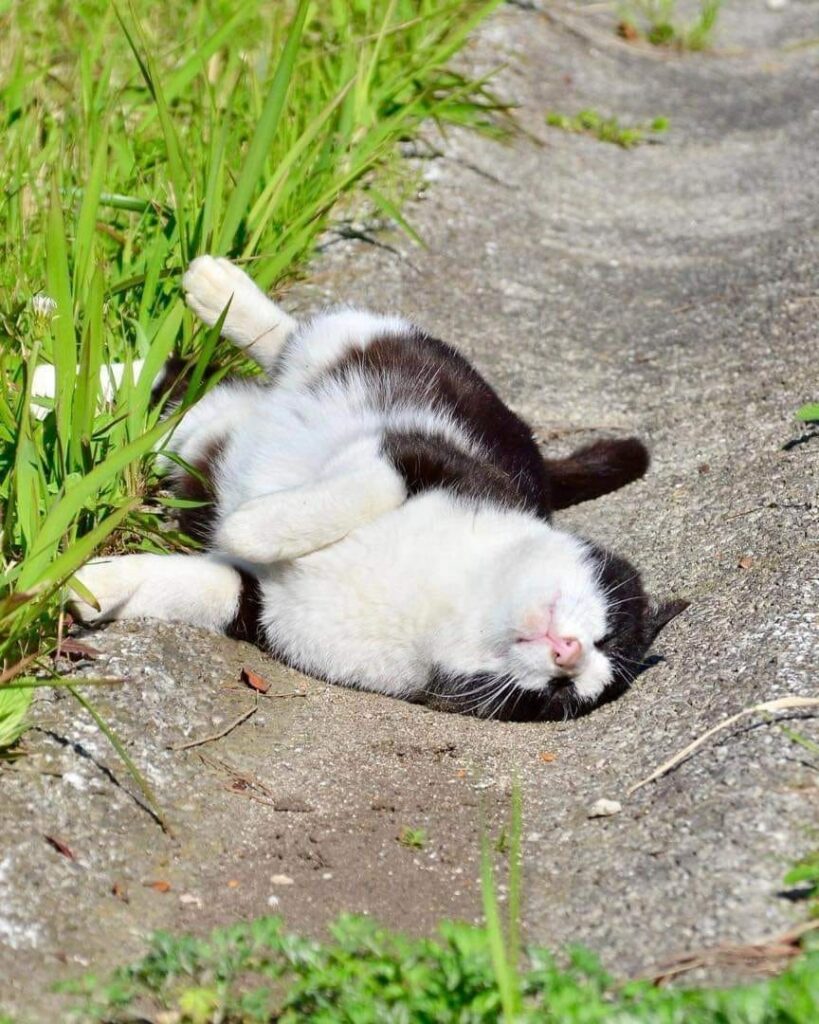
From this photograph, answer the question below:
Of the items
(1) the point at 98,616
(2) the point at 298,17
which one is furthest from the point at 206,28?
(1) the point at 98,616

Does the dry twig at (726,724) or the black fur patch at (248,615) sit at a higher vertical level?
the dry twig at (726,724)

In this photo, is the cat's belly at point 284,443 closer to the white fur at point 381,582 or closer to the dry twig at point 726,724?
the white fur at point 381,582

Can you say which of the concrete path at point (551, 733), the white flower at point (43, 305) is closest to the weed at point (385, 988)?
the concrete path at point (551, 733)

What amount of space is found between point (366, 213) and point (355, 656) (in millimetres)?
1981

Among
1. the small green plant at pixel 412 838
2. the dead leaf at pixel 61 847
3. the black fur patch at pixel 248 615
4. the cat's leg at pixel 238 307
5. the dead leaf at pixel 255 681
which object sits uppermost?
the cat's leg at pixel 238 307

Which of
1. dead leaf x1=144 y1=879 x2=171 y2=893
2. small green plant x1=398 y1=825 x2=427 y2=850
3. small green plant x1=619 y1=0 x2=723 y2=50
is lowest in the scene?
small green plant x1=398 y1=825 x2=427 y2=850

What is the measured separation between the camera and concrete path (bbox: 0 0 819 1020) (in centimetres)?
167

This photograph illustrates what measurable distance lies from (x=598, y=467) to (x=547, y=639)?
746 mm

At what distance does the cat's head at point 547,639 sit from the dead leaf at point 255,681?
316mm

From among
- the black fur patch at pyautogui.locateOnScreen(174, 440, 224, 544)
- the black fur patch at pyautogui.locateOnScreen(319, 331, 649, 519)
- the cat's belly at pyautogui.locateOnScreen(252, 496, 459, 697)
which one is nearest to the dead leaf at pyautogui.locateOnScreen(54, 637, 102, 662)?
the cat's belly at pyautogui.locateOnScreen(252, 496, 459, 697)

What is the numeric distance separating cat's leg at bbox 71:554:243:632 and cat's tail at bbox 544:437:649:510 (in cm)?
86

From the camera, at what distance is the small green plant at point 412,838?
189cm

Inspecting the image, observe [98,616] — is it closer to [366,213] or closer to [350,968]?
[350,968]

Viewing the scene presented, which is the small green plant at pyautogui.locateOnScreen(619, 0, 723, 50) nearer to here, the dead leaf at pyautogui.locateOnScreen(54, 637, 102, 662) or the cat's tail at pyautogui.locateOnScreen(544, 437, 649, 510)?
the cat's tail at pyautogui.locateOnScreen(544, 437, 649, 510)
